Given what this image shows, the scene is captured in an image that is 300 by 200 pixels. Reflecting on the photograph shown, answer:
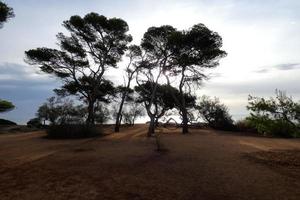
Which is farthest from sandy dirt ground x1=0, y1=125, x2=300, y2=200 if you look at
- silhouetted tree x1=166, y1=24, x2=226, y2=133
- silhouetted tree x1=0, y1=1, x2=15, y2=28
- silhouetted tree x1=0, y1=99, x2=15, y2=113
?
silhouetted tree x1=0, y1=99, x2=15, y2=113

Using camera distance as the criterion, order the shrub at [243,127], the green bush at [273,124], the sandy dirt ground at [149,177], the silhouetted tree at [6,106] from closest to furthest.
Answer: the sandy dirt ground at [149,177], the green bush at [273,124], the shrub at [243,127], the silhouetted tree at [6,106]

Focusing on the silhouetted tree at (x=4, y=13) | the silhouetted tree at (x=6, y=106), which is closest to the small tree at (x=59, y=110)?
the silhouetted tree at (x=6, y=106)

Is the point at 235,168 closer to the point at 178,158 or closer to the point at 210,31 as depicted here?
the point at 178,158

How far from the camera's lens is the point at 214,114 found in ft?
107

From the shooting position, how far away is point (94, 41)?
2614 centimetres

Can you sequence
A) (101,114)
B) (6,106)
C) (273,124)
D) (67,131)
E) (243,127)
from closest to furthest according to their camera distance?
(273,124), (67,131), (243,127), (6,106), (101,114)

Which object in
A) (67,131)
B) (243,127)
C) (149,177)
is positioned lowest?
(149,177)

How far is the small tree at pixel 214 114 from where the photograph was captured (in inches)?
1251

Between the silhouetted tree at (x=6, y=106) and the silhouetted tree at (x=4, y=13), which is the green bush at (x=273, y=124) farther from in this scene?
the silhouetted tree at (x=6, y=106)

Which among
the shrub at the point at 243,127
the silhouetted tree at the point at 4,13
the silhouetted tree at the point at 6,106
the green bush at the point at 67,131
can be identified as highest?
the silhouetted tree at the point at 4,13

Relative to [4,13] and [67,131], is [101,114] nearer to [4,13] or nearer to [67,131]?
[67,131]

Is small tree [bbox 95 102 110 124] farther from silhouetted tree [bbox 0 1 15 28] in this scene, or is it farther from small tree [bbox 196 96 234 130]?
silhouetted tree [bbox 0 1 15 28]

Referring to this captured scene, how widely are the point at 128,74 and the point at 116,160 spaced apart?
17.3 metres

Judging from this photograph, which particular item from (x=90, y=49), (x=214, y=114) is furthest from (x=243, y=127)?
(x=90, y=49)
